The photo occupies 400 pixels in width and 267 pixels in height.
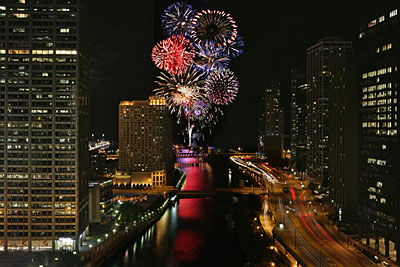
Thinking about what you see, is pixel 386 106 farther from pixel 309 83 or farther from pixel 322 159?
pixel 309 83

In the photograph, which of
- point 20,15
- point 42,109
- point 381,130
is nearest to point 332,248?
point 381,130

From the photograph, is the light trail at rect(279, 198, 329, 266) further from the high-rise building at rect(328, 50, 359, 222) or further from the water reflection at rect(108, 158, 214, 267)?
the water reflection at rect(108, 158, 214, 267)

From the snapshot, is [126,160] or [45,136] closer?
[45,136]

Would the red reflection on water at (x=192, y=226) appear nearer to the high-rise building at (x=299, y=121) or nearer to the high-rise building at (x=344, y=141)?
the high-rise building at (x=344, y=141)

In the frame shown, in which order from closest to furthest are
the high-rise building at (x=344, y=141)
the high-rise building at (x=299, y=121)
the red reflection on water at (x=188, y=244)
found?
1. the red reflection on water at (x=188, y=244)
2. the high-rise building at (x=344, y=141)
3. the high-rise building at (x=299, y=121)

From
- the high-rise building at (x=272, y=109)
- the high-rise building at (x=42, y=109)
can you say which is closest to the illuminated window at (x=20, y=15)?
the high-rise building at (x=42, y=109)

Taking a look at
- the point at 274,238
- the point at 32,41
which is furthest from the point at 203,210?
the point at 32,41

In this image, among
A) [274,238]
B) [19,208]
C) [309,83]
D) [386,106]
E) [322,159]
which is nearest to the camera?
[386,106]

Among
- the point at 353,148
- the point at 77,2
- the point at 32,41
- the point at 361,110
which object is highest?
the point at 77,2

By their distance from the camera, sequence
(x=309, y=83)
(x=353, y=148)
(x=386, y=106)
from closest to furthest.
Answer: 1. (x=386, y=106)
2. (x=353, y=148)
3. (x=309, y=83)
